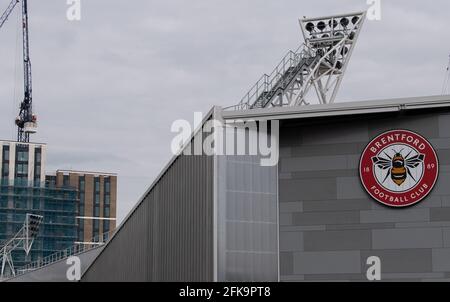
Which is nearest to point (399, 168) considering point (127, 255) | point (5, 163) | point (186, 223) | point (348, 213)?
point (348, 213)

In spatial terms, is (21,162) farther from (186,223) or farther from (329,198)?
(329,198)

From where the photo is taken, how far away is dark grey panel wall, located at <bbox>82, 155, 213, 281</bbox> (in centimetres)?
3048

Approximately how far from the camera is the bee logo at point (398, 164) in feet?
98.2

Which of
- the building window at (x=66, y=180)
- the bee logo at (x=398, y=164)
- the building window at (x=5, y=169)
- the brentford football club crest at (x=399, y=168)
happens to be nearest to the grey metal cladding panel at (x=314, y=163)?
the brentford football club crest at (x=399, y=168)

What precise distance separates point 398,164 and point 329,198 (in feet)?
8.52

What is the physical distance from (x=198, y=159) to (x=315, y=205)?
4.41 m

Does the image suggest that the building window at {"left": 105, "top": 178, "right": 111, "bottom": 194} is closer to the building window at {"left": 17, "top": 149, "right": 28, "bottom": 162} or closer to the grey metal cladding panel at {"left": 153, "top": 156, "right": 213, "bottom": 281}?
the building window at {"left": 17, "top": 149, "right": 28, "bottom": 162}

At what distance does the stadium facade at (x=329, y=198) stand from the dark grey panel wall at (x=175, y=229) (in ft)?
0.34

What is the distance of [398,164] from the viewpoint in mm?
30047

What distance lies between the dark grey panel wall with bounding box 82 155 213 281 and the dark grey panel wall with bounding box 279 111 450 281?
2691 millimetres

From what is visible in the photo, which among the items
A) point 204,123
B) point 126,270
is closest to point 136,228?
point 126,270

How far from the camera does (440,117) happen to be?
2984 centimetres

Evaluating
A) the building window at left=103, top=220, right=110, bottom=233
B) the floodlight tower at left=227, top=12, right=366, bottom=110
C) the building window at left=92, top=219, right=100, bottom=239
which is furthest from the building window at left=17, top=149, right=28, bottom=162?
the floodlight tower at left=227, top=12, right=366, bottom=110
